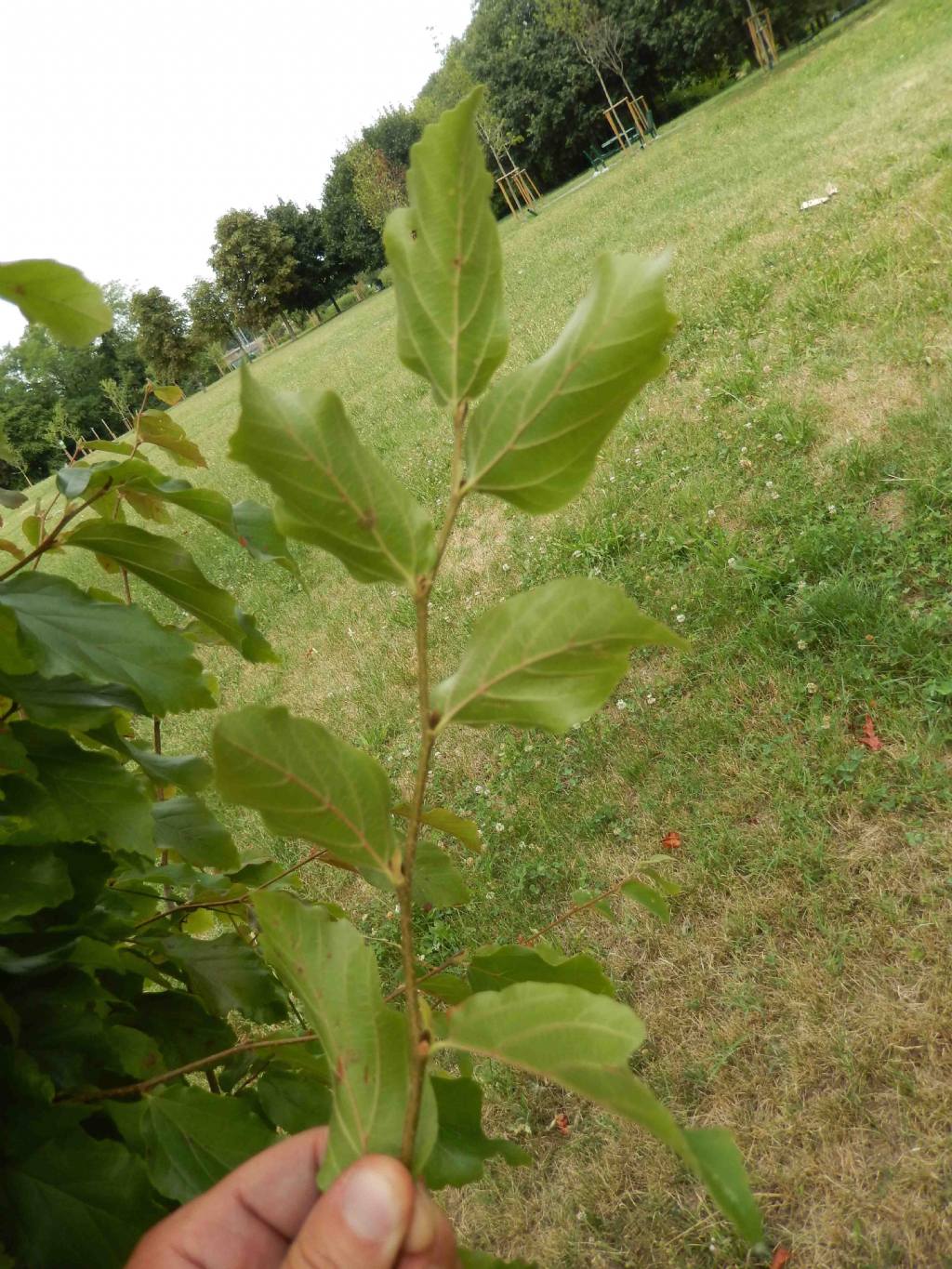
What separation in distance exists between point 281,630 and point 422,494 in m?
1.49

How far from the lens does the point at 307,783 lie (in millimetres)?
524

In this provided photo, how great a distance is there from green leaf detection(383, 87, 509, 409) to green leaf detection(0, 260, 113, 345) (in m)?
0.48

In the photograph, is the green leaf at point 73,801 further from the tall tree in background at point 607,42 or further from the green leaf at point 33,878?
the tall tree in background at point 607,42

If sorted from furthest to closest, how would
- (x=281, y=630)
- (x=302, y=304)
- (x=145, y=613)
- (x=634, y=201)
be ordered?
(x=302, y=304) < (x=634, y=201) < (x=281, y=630) < (x=145, y=613)

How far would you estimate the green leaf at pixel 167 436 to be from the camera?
1542 mm

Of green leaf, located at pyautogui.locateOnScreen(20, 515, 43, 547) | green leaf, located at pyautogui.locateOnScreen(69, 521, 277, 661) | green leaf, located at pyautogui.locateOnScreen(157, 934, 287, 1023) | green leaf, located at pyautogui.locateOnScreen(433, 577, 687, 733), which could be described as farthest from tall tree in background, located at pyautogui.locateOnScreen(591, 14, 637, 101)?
green leaf, located at pyautogui.locateOnScreen(433, 577, 687, 733)

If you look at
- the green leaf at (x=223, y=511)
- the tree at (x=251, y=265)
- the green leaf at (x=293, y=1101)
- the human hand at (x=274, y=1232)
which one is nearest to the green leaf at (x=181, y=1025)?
the green leaf at (x=293, y=1101)

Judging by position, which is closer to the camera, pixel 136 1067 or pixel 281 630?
pixel 136 1067

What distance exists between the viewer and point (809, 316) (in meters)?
5.54

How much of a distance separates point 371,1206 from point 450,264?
603 millimetres

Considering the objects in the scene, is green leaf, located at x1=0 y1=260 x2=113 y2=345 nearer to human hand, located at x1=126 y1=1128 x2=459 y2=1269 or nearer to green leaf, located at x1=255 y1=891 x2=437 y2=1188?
green leaf, located at x1=255 y1=891 x2=437 y2=1188

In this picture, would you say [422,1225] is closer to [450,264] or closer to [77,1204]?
[77,1204]

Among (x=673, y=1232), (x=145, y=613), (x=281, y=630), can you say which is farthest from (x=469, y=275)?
(x=281, y=630)

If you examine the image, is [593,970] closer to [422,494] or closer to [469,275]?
[469,275]
